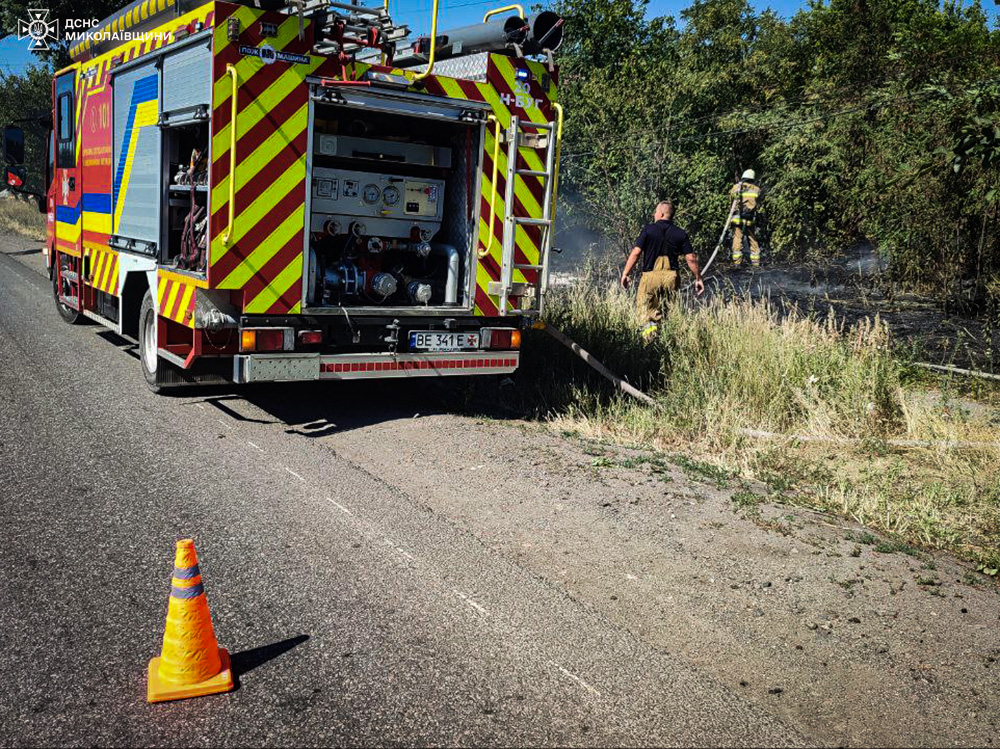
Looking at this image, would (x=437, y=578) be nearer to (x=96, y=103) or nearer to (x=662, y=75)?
(x=96, y=103)

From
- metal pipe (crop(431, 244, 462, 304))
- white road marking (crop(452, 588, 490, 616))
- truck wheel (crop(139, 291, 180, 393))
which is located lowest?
white road marking (crop(452, 588, 490, 616))

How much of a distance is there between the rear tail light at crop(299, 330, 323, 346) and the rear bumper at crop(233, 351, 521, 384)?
0.33ft

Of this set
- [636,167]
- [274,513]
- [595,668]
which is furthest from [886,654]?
[636,167]

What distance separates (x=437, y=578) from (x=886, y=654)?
1.93 meters

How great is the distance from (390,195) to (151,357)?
251cm

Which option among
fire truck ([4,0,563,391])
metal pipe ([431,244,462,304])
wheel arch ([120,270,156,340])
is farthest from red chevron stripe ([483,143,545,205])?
wheel arch ([120,270,156,340])

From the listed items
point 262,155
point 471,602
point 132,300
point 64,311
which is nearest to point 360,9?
point 262,155

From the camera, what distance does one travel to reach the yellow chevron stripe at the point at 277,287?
269 inches

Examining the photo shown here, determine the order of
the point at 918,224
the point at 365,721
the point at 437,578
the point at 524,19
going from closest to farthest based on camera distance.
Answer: the point at 365,721
the point at 437,578
the point at 524,19
the point at 918,224

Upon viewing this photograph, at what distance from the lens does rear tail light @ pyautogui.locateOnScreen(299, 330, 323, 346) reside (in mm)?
7004

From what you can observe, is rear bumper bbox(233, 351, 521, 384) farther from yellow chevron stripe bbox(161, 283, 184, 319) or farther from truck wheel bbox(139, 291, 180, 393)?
truck wheel bbox(139, 291, 180, 393)

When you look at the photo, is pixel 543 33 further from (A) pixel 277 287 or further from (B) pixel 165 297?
(B) pixel 165 297

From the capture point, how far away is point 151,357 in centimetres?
817

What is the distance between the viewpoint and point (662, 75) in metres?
18.7
